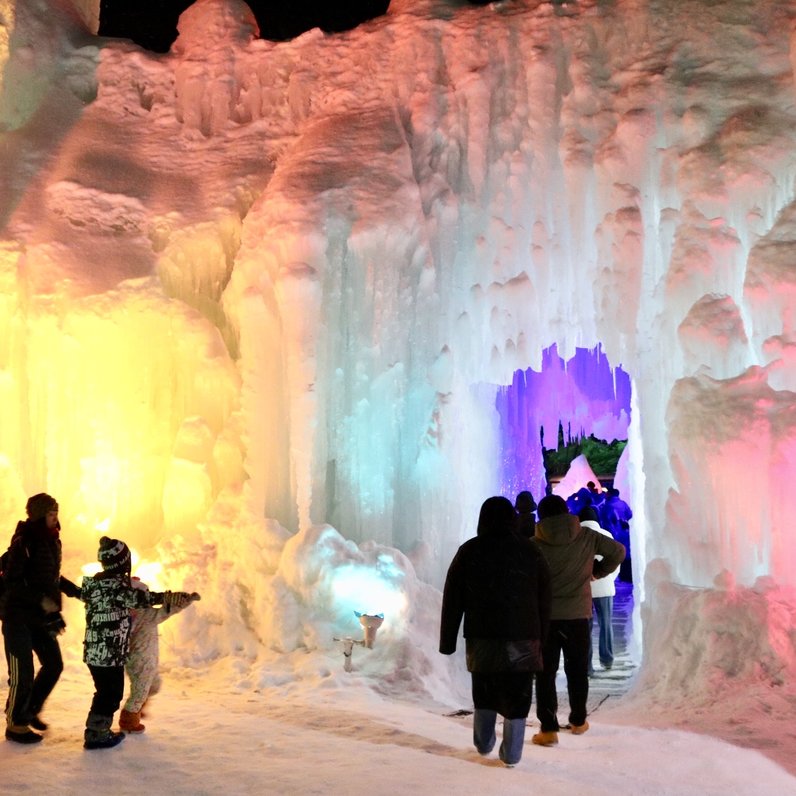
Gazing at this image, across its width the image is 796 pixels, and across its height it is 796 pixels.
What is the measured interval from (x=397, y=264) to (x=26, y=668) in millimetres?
5976

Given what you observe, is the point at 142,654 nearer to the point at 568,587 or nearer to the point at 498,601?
the point at 498,601

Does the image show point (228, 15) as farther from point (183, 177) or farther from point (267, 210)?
point (267, 210)

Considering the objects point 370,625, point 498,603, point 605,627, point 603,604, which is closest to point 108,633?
point 498,603

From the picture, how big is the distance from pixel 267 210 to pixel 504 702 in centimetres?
694

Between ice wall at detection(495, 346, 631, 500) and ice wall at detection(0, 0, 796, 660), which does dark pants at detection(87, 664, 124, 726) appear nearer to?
ice wall at detection(0, 0, 796, 660)

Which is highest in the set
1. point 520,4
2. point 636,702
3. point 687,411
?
point 520,4

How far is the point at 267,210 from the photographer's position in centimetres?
1084

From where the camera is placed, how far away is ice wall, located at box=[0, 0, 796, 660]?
407 inches

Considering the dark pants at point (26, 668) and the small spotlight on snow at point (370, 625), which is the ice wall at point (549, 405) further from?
the dark pants at point (26, 668)

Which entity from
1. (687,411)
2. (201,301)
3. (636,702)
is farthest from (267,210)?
(636,702)

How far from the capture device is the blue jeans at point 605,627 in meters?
9.73

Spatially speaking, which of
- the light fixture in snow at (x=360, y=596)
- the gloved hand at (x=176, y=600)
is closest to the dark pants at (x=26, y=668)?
the gloved hand at (x=176, y=600)

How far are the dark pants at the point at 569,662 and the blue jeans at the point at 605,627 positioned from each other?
11.0ft

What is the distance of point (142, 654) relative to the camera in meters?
6.29
